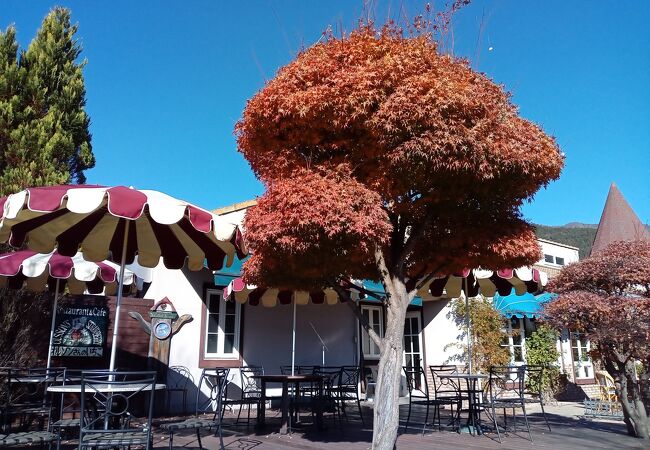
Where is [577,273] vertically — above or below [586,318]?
above

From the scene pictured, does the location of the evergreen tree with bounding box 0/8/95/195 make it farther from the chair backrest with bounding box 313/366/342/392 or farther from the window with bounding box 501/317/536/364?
the window with bounding box 501/317/536/364

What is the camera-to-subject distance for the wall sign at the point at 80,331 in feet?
28.9

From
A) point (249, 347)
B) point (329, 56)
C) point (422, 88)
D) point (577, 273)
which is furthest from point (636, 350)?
point (249, 347)

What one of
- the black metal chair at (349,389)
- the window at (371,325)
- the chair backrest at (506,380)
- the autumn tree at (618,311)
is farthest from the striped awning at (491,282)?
the window at (371,325)

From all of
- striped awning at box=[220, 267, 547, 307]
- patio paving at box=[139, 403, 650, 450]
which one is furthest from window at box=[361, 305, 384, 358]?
patio paving at box=[139, 403, 650, 450]

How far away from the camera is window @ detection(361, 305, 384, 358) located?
549 inches

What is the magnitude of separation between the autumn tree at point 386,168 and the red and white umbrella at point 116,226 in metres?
0.70

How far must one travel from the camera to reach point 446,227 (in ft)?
19.2

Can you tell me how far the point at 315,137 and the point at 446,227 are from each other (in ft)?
6.06

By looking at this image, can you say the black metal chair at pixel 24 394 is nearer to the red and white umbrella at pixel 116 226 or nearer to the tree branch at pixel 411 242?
the red and white umbrella at pixel 116 226

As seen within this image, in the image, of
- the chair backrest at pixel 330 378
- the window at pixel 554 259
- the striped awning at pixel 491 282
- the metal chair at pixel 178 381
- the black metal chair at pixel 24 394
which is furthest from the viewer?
the window at pixel 554 259

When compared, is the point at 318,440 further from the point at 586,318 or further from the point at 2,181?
the point at 2,181

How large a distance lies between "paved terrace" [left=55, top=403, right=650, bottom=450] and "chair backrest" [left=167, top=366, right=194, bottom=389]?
1.59 m

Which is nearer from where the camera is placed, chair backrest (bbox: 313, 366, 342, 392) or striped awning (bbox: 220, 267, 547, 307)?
striped awning (bbox: 220, 267, 547, 307)
